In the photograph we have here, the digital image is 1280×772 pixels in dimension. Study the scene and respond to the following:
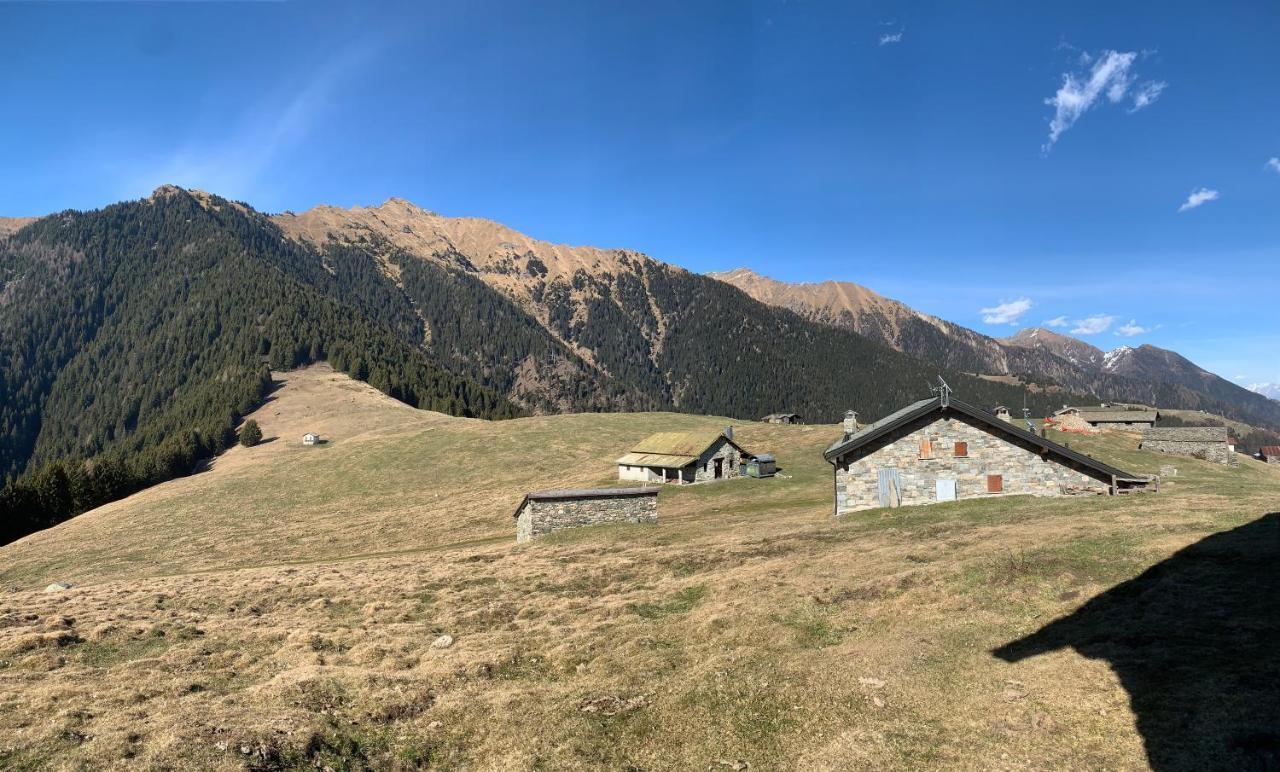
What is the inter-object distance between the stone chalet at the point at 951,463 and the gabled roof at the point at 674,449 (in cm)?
2691

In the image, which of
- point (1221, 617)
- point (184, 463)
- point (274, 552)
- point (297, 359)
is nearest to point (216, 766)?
point (1221, 617)

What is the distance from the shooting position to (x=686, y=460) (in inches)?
2431

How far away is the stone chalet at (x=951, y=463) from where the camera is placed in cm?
3438

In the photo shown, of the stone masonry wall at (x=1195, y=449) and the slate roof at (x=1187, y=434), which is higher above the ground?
the slate roof at (x=1187, y=434)

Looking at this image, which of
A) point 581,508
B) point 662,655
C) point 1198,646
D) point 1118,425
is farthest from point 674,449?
point 1118,425

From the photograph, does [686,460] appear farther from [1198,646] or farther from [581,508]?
[1198,646]

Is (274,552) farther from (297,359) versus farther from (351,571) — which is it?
(297,359)

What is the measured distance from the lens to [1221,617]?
13234mm

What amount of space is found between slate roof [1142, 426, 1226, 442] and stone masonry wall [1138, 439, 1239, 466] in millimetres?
387

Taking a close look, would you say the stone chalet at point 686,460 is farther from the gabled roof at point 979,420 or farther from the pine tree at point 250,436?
the pine tree at point 250,436

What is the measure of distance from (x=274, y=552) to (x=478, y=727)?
4864cm

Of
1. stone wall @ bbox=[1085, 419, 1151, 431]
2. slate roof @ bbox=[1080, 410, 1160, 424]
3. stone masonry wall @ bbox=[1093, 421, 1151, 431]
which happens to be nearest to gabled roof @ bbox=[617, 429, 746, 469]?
stone wall @ bbox=[1085, 419, 1151, 431]

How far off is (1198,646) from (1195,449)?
85.6 m

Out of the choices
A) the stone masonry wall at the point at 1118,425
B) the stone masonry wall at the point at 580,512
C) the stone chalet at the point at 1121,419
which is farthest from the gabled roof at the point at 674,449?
the stone masonry wall at the point at 1118,425
